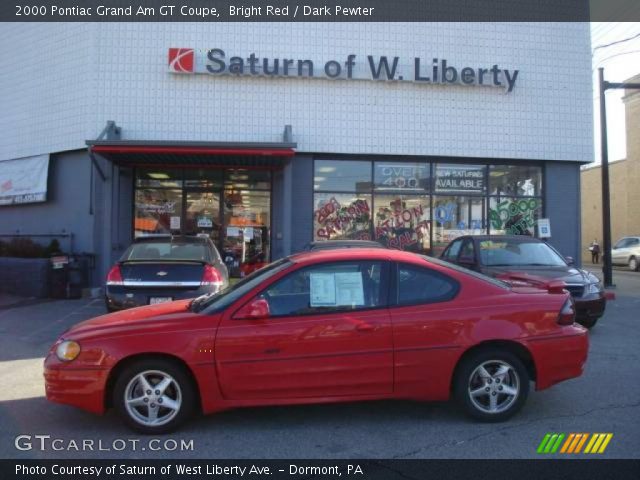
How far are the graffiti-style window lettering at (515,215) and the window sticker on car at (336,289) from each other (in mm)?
10481

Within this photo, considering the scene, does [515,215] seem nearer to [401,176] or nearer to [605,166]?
[605,166]

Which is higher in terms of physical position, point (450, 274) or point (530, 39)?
point (530, 39)

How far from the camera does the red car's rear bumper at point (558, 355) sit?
181 inches

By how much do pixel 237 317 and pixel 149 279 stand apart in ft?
12.0

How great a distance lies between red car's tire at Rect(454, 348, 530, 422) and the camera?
4.54m

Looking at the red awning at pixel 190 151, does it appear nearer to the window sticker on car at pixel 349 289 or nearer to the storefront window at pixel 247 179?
the storefront window at pixel 247 179

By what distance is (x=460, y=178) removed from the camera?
46.2 ft

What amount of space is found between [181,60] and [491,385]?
36.9ft

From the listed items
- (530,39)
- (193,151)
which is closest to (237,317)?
(193,151)

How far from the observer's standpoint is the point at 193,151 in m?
11.3

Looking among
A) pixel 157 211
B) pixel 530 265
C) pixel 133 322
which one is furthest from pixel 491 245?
pixel 157 211

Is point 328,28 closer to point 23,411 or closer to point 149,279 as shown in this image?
point 149,279

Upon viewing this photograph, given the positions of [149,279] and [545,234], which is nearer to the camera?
[149,279]

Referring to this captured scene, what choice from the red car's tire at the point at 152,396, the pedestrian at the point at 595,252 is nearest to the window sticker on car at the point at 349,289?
the red car's tire at the point at 152,396
